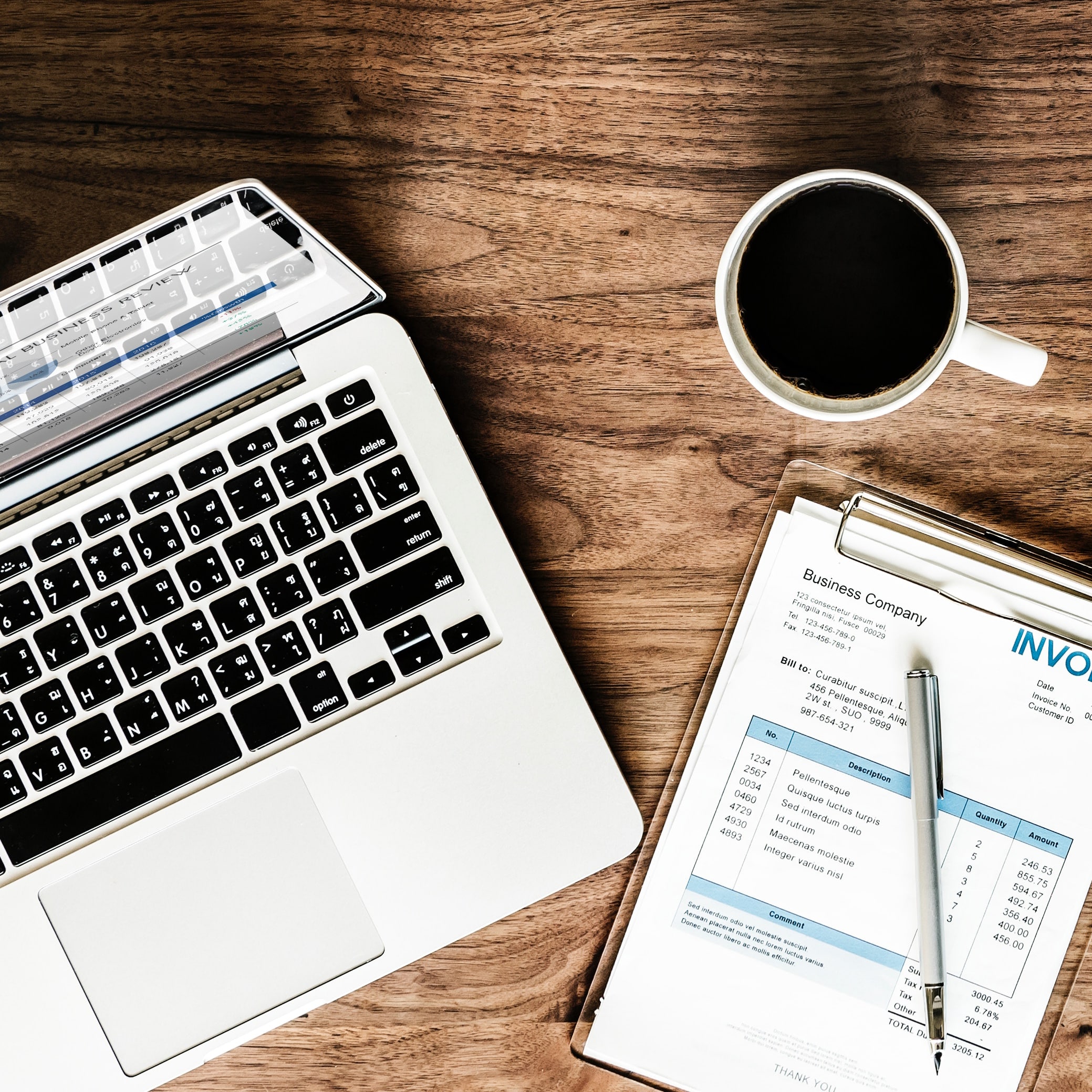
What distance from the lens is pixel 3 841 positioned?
1.64 feet

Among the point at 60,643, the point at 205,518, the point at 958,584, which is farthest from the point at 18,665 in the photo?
the point at 958,584

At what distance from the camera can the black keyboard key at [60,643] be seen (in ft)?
1.62

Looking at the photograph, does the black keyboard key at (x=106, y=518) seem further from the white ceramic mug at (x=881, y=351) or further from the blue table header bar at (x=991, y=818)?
the blue table header bar at (x=991, y=818)

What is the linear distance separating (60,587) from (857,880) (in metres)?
0.49

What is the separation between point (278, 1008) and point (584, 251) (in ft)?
1.55

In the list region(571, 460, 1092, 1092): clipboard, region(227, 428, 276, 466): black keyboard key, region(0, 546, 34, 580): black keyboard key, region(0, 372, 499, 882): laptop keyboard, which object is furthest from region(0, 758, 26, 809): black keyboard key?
region(571, 460, 1092, 1092): clipboard

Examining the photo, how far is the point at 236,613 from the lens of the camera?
0.49m

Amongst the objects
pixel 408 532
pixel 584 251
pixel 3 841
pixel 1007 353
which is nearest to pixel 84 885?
pixel 3 841

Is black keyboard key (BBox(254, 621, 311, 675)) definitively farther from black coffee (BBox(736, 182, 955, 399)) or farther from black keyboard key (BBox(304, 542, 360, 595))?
black coffee (BBox(736, 182, 955, 399))

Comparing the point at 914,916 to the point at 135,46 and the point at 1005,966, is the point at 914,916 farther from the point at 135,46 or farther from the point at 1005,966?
the point at 135,46

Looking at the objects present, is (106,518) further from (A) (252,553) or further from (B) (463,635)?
(B) (463,635)

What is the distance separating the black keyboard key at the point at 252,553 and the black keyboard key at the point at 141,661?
2.4 inches

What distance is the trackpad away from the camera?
51 cm

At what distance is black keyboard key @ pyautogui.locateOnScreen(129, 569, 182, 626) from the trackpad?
0.11 meters
